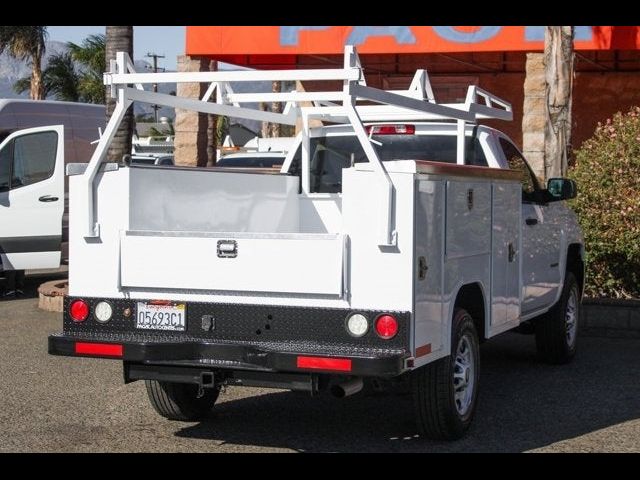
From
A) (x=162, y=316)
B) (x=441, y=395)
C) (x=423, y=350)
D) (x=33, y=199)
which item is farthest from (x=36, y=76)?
(x=423, y=350)

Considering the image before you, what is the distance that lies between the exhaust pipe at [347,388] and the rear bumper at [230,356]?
27cm

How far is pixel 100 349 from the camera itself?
22.5 ft

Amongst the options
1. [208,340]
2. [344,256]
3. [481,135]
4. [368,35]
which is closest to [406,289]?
[344,256]

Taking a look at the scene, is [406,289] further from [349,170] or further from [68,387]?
[68,387]

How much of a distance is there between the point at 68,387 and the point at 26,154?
20.9ft

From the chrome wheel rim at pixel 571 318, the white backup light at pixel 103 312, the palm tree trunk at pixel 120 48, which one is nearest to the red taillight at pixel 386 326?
the white backup light at pixel 103 312

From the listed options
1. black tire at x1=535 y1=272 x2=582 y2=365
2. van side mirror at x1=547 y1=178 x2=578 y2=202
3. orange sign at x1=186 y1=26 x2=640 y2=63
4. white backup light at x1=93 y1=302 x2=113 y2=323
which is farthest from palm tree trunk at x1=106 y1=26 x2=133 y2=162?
white backup light at x1=93 y1=302 x2=113 y2=323

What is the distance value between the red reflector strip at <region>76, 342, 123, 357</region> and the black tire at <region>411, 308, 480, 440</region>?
175 centimetres

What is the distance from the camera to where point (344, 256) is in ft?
21.2

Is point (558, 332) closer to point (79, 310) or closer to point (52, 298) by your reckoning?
point (79, 310)

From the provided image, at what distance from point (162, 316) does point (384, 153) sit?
8.15 ft

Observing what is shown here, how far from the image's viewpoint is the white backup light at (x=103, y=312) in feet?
23.1

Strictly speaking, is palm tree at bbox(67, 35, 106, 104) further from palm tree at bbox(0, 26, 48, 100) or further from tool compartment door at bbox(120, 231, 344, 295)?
tool compartment door at bbox(120, 231, 344, 295)

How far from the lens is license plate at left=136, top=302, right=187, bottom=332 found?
689 cm
